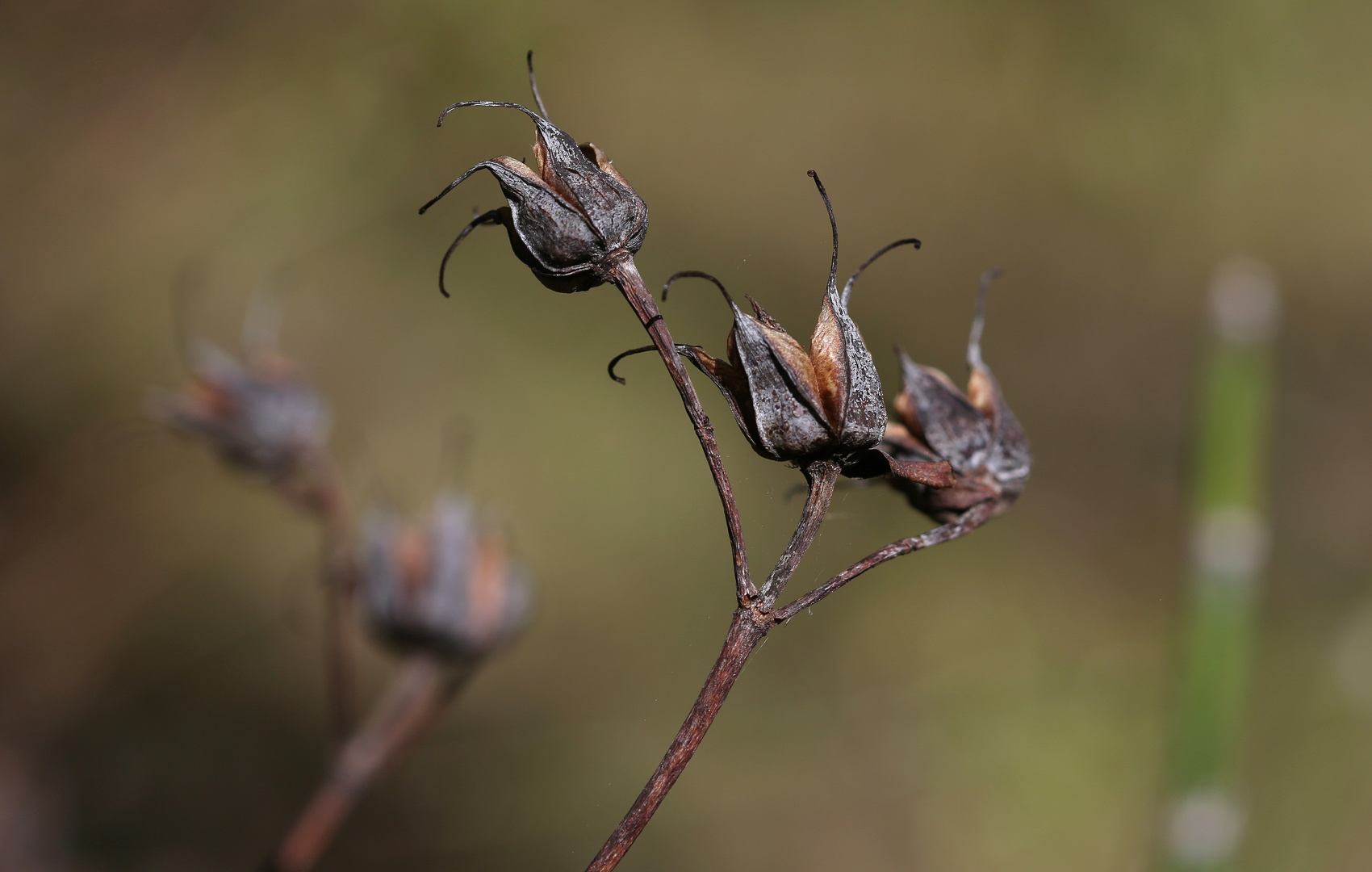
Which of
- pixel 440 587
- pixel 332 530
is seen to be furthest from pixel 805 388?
pixel 332 530

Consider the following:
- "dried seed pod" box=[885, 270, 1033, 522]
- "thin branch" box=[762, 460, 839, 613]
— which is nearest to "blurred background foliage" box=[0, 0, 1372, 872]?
"dried seed pod" box=[885, 270, 1033, 522]

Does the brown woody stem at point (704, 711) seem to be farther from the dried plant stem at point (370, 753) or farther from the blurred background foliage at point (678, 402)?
the blurred background foliage at point (678, 402)

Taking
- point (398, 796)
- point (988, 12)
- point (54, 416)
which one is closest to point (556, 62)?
point (988, 12)

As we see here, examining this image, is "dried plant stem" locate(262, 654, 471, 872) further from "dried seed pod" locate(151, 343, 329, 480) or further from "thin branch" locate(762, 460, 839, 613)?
"thin branch" locate(762, 460, 839, 613)

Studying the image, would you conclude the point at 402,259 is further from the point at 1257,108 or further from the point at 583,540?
the point at 1257,108

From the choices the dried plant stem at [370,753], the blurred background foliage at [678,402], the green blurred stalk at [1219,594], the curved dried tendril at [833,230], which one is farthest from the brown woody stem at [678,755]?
the blurred background foliage at [678,402]
